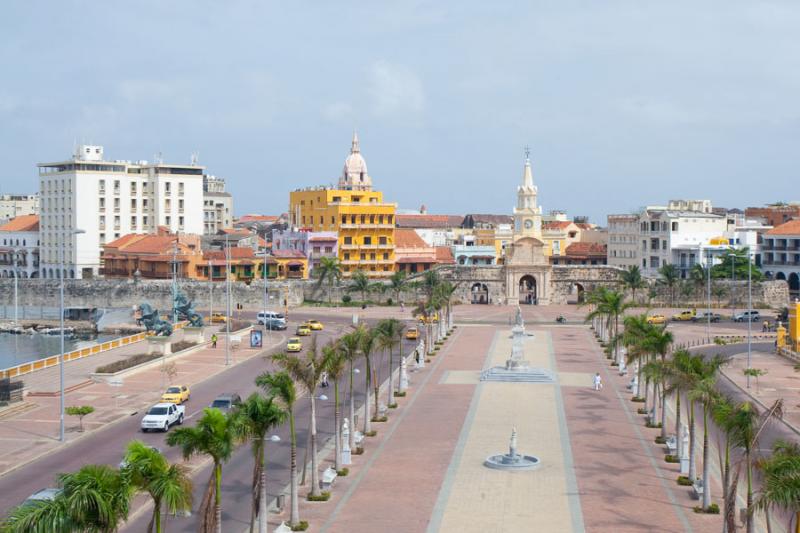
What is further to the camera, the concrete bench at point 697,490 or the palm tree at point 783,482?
the concrete bench at point 697,490

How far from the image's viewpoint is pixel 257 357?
7394cm

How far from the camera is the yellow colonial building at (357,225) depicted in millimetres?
132625

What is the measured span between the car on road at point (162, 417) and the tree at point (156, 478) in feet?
74.9

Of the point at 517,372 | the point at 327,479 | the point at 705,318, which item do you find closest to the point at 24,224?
the point at 705,318

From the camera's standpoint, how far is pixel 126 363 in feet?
217

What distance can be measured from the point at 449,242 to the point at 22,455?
125 m

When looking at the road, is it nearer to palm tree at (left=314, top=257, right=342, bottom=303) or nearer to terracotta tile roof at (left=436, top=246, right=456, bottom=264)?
palm tree at (left=314, top=257, right=342, bottom=303)

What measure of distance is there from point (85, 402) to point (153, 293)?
6596 centimetres

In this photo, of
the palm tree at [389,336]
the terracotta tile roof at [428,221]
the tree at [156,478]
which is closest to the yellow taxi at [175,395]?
the palm tree at [389,336]

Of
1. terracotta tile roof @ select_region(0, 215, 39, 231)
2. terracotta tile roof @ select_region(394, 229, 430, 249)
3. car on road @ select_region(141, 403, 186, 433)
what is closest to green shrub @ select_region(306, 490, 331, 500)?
car on road @ select_region(141, 403, 186, 433)

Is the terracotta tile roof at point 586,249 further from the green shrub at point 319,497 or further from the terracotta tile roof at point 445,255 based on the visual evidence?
the green shrub at point 319,497

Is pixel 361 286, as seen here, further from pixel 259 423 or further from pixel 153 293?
pixel 259 423

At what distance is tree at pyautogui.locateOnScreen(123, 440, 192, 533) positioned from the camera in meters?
22.6

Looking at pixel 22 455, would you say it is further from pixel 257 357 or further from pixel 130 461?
pixel 257 357
